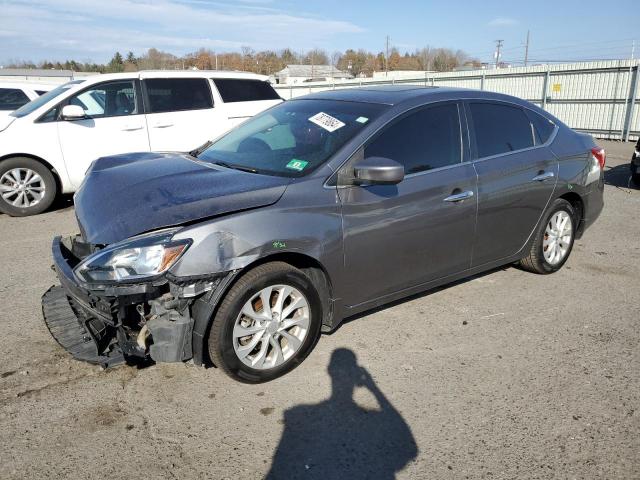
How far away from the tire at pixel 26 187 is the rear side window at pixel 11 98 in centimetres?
527

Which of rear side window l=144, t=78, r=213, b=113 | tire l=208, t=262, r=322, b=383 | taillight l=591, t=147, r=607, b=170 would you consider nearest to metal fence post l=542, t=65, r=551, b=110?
rear side window l=144, t=78, r=213, b=113

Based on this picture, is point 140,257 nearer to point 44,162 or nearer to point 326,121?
point 326,121

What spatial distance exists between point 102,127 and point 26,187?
4.23 feet

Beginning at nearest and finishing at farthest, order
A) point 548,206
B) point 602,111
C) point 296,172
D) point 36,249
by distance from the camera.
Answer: point 296,172, point 548,206, point 36,249, point 602,111

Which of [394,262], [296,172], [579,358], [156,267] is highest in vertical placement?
[296,172]

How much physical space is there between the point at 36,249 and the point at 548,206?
521 centimetres

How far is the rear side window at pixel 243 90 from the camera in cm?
834

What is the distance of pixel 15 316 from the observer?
3.91 m

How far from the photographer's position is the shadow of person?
2438 mm

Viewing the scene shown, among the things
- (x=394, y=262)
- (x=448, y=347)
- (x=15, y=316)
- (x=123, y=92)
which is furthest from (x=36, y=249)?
(x=448, y=347)

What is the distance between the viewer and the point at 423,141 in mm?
3684

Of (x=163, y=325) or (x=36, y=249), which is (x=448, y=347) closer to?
(x=163, y=325)

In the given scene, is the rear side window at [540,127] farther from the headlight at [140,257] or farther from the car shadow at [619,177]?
the car shadow at [619,177]

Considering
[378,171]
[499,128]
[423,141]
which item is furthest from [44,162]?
[499,128]
